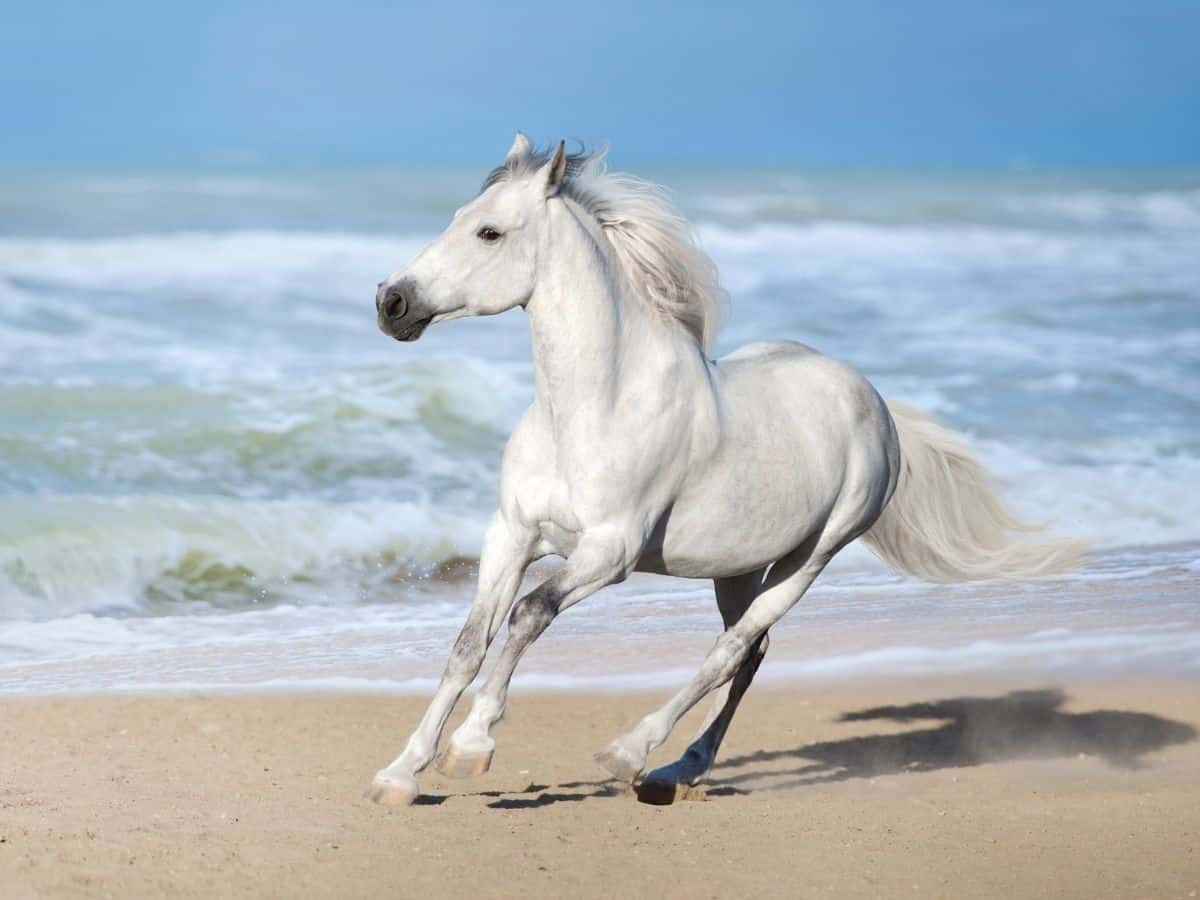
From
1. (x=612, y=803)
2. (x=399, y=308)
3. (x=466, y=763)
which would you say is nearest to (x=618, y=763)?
(x=612, y=803)

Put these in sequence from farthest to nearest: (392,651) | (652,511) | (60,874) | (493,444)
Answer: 1. (493,444)
2. (392,651)
3. (652,511)
4. (60,874)

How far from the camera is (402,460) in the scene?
12.4 metres

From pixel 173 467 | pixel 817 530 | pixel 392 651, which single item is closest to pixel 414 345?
pixel 173 467

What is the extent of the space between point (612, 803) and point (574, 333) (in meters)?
1.37

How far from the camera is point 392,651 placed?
7.81m

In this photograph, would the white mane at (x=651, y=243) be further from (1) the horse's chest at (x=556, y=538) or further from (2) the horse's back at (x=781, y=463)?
(1) the horse's chest at (x=556, y=538)

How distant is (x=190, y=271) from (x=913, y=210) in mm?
16885

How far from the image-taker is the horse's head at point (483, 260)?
466 centimetres

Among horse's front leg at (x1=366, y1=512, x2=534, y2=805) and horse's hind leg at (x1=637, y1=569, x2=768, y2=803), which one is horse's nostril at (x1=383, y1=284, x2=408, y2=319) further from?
horse's hind leg at (x1=637, y1=569, x2=768, y2=803)

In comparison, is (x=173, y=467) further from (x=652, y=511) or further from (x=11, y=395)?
(x=652, y=511)

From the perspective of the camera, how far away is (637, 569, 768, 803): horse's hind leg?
5.54 meters

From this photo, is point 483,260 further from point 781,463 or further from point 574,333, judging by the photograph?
point 781,463

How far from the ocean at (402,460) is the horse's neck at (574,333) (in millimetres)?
2378

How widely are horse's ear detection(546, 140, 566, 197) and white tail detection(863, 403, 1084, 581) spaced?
1.85 meters
